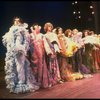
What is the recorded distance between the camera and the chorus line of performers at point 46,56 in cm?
410

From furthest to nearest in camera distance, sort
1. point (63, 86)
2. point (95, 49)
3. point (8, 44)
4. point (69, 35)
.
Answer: point (95, 49), point (69, 35), point (63, 86), point (8, 44)

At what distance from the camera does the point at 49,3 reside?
4.41m

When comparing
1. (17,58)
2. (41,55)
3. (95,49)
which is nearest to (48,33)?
(41,55)

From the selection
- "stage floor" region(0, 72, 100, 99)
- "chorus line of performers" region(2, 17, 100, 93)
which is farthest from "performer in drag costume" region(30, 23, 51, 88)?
"stage floor" region(0, 72, 100, 99)

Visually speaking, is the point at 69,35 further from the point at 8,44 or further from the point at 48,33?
the point at 8,44

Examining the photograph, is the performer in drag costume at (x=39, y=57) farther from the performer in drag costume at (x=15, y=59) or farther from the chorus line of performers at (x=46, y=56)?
the performer in drag costume at (x=15, y=59)

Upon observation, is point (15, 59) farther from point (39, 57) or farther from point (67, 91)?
point (67, 91)

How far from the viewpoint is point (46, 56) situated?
4445mm

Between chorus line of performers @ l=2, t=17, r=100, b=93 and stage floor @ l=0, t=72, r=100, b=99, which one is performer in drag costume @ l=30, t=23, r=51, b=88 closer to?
chorus line of performers @ l=2, t=17, r=100, b=93

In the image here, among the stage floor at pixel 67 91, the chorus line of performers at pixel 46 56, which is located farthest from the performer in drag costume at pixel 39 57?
the stage floor at pixel 67 91

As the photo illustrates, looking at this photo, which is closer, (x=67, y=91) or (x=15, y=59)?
(x=15, y=59)

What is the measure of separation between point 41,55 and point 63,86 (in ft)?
1.59

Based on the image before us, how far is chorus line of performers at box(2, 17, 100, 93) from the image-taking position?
410 cm

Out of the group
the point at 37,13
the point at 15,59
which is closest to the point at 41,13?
the point at 37,13
